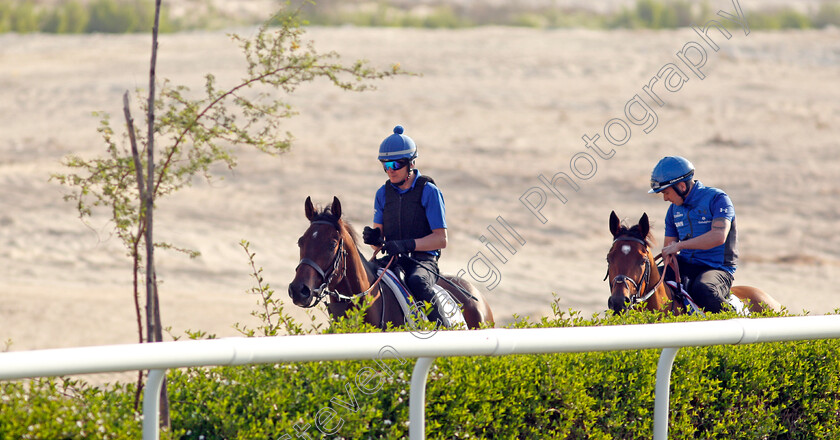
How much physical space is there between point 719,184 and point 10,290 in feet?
53.5

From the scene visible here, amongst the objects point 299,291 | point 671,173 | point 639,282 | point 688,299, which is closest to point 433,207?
point 299,291

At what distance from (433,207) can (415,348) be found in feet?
12.2

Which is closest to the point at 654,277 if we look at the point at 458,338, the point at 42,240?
the point at 458,338

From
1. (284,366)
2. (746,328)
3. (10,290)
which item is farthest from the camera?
(10,290)

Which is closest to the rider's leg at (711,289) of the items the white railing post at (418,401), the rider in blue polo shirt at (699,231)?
the rider in blue polo shirt at (699,231)

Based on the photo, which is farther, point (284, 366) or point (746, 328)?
point (746, 328)

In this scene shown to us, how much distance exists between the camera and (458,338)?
3465 millimetres

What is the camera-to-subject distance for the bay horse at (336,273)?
6391mm

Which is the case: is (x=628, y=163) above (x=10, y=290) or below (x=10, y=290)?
above

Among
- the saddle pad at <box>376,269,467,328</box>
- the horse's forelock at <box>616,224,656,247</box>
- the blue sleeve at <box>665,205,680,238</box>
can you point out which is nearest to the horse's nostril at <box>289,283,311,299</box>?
the saddle pad at <box>376,269,467,328</box>

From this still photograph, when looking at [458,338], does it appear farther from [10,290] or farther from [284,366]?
[10,290]

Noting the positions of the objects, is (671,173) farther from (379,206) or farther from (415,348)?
(415,348)

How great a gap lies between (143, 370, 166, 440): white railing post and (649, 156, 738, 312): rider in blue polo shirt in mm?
5036

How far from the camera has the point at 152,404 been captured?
3057 millimetres
